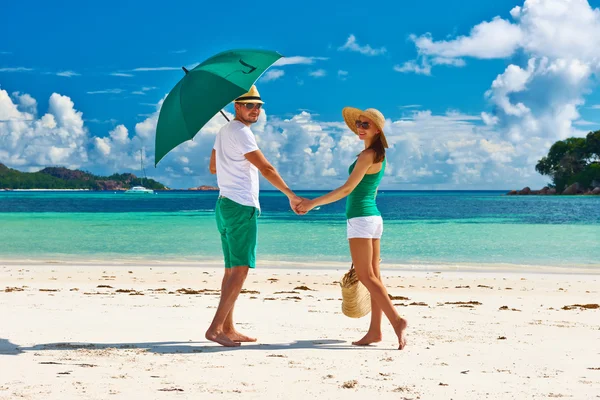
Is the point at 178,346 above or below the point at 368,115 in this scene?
below

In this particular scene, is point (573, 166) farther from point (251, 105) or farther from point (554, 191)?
point (251, 105)

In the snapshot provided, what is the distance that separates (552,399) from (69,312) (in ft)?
17.2

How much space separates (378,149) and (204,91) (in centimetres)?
152

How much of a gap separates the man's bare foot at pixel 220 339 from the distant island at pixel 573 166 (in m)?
117

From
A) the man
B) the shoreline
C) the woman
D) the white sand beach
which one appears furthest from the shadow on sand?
the shoreline

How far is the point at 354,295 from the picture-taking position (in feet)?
18.8

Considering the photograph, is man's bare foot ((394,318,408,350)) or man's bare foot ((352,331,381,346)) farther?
man's bare foot ((352,331,381,346))

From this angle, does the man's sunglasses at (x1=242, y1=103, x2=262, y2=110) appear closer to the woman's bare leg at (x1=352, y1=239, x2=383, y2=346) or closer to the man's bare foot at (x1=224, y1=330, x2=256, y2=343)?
the woman's bare leg at (x1=352, y1=239, x2=383, y2=346)

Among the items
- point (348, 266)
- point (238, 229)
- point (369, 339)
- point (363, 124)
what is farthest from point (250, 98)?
point (348, 266)

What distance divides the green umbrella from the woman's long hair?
1.09 meters

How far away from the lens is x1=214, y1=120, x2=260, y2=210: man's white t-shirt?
5.28m

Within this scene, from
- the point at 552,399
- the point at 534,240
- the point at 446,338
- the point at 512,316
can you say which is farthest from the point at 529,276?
the point at 534,240

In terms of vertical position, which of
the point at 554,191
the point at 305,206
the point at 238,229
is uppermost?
the point at 554,191

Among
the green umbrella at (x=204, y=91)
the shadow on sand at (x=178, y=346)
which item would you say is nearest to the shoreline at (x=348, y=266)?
the shadow on sand at (x=178, y=346)
